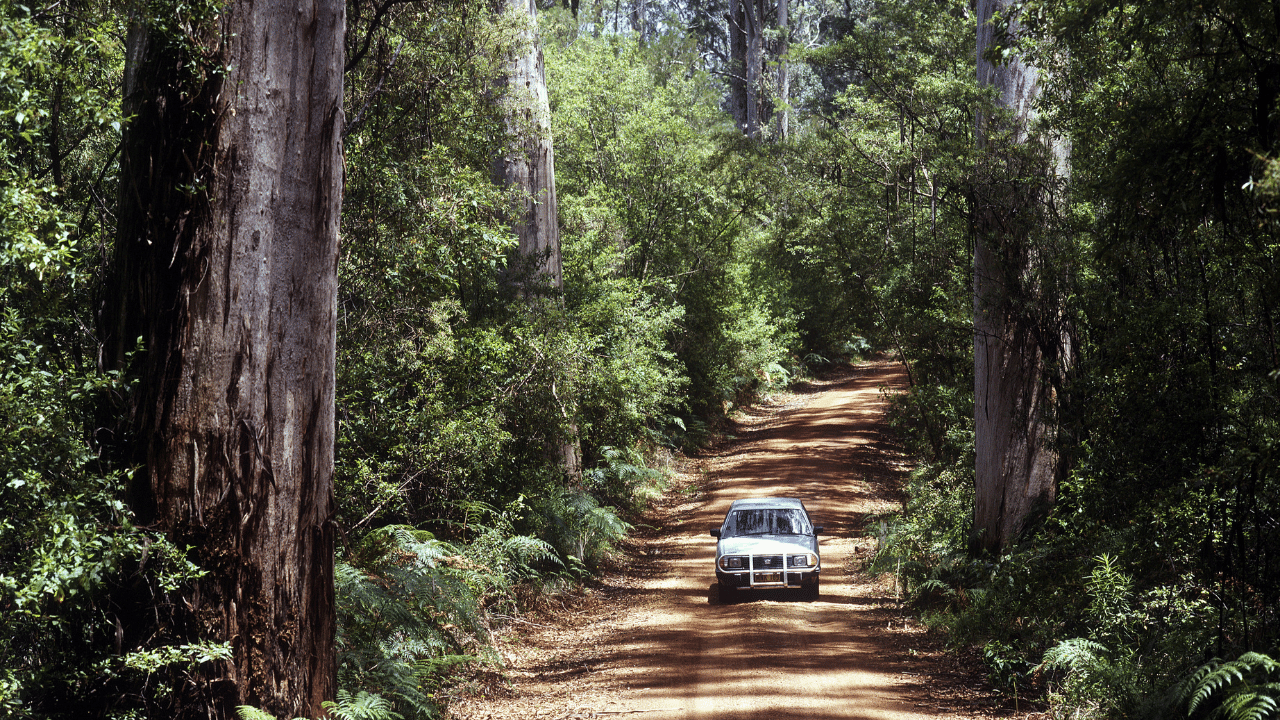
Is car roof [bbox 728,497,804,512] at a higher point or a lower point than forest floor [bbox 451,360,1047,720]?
higher

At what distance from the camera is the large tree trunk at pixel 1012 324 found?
12023 mm

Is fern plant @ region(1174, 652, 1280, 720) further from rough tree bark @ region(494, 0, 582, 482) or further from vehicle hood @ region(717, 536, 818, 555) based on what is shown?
rough tree bark @ region(494, 0, 582, 482)

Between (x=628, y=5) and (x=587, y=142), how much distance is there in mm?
40683

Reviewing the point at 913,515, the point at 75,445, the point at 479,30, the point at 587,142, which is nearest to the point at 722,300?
the point at 587,142

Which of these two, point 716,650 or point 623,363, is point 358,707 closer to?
point 716,650

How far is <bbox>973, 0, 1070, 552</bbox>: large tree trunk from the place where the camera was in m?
12.0

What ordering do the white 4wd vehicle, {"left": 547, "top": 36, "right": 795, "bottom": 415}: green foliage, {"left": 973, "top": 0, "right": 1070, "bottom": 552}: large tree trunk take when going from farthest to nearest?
{"left": 547, "top": 36, "right": 795, "bottom": 415}: green foliage → the white 4wd vehicle → {"left": 973, "top": 0, "right": 1070, "bottom": 552}: large tree trunk

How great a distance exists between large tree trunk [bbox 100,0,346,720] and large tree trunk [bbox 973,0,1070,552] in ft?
29.3

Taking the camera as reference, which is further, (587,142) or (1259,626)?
(587,142)

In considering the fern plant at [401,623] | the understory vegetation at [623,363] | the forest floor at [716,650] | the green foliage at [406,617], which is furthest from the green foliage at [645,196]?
the fern plant at [401,623]

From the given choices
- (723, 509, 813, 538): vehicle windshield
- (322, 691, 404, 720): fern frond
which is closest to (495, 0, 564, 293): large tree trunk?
(723, 509, 813, 538): vehicle windshield

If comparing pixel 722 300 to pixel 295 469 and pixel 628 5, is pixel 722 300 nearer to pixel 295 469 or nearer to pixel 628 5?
pixel 295 469

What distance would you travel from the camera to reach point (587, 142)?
81.3 feet

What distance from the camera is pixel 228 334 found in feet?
19.4
